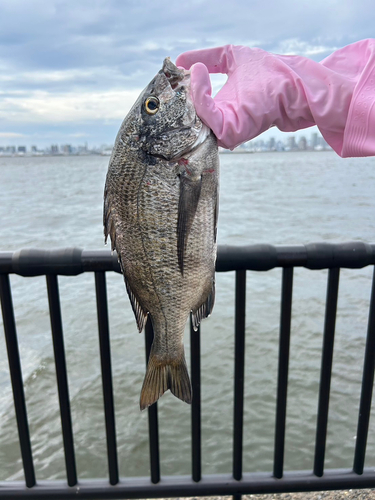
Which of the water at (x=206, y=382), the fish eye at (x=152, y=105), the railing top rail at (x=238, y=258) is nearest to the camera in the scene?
the fish eye at (x=152, y=105)

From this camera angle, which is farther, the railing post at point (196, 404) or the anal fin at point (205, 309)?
the railing post at point (196, 404)

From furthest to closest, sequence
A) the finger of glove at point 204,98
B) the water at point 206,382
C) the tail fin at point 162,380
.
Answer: the water at point 206,382
the tail fin at point 162,380
the finger of glove at point 204,98

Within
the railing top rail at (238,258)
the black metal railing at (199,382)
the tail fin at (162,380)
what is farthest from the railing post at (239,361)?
the tail fin at (162,380)

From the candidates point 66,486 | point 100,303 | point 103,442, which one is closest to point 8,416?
point 103,442

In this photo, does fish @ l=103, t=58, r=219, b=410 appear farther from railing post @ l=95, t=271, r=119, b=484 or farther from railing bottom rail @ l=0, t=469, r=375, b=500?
railing bottom rail @ l=0, t=469, r=375, b=500

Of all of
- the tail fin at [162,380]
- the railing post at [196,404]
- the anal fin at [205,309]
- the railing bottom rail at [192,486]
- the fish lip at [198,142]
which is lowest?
the railing bottom rail at [192,486]

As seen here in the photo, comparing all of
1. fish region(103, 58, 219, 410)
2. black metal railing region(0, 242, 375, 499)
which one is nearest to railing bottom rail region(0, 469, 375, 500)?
black metal railing region(0, 242, 375, 499)

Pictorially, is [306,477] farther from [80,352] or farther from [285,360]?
[80,352]

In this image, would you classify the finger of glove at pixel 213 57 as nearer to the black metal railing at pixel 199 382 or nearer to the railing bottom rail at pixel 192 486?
the black metal railing at pixel 199 382
